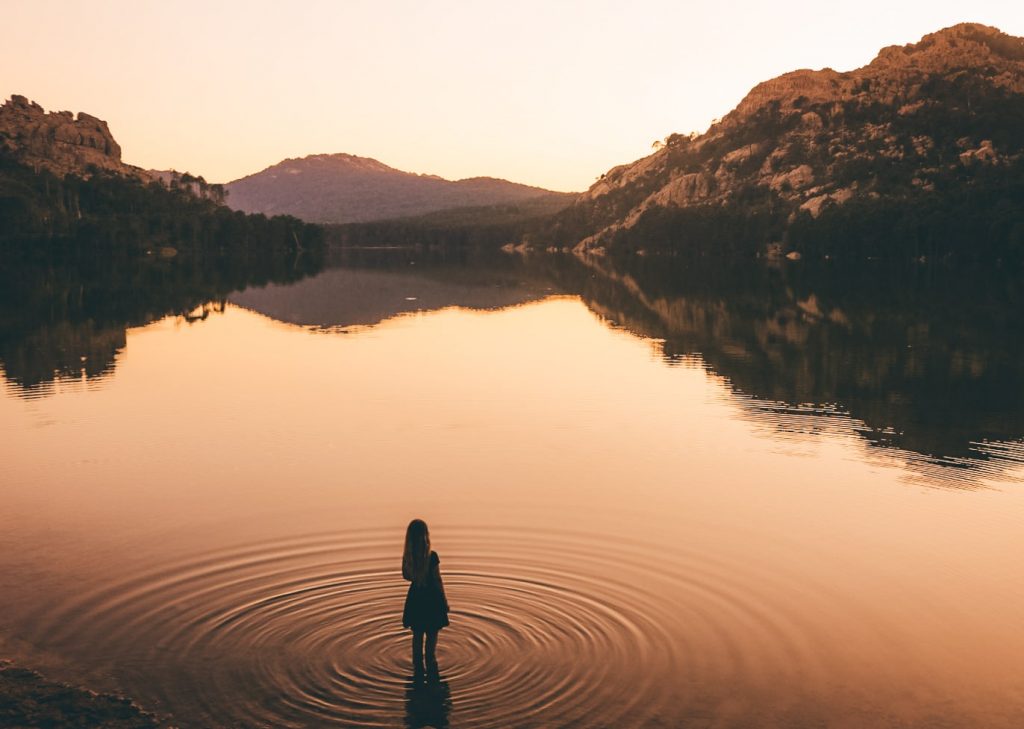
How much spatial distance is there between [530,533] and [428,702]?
25.5 feet

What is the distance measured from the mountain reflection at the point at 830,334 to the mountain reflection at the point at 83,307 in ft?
26.2

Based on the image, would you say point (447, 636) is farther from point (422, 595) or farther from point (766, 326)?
point (766, 326)

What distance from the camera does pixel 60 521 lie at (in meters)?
22.6

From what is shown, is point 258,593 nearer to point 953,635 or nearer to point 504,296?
point 953,635

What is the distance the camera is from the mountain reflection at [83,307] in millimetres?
47000

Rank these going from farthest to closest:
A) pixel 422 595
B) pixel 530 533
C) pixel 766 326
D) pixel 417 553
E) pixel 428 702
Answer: pixel 766 326
pixel 530 533
pixel 422 595
pixel 428 702
pixel 417 553

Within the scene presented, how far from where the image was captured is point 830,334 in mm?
61312

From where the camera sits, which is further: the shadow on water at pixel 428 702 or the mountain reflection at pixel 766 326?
the mountain reflection at pixel 766 326

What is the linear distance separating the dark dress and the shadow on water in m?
0.71

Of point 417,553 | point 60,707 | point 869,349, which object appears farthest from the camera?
point 869,349

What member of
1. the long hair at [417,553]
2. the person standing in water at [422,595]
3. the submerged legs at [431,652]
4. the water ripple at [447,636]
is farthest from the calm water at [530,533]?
the long hair at [417,553]

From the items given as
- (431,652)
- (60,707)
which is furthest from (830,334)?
(60,707)

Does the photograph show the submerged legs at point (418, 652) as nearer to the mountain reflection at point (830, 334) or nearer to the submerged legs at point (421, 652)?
the submerged legs at point (421, 652)

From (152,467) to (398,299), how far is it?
70615 millimetres
